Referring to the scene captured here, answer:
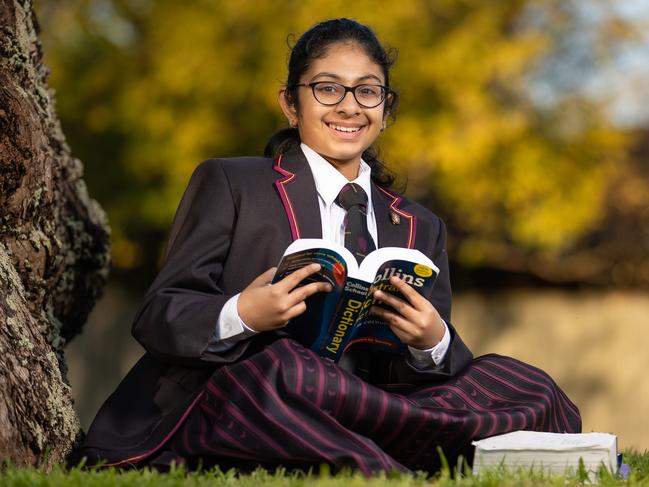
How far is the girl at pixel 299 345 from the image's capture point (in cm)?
302

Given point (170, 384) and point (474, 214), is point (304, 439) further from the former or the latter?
point (474, 214)

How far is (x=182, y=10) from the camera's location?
32.6ft

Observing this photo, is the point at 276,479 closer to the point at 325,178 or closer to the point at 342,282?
the point at 342,282

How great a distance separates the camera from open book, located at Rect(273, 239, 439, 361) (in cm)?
298

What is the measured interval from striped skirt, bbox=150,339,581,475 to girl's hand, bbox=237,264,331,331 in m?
0.08

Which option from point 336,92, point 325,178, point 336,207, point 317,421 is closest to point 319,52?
point 336,92

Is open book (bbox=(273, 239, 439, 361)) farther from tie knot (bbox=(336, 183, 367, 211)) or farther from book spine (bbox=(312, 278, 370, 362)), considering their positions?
tie knot (bbox=(336, 183, 367, 211))

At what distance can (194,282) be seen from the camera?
3354 mm

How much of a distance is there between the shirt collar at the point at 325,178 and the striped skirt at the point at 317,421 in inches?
29.4

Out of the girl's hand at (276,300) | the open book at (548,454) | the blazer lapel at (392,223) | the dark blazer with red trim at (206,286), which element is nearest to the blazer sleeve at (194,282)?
the dark blazer with red trim at (206,286)

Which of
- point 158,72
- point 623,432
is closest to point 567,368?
point 623,432

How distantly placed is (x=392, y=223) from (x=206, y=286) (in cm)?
81

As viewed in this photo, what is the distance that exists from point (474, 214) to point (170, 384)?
7330mm

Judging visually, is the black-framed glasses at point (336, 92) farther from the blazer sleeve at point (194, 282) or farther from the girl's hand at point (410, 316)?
the girl's hand at point (410, 316)
